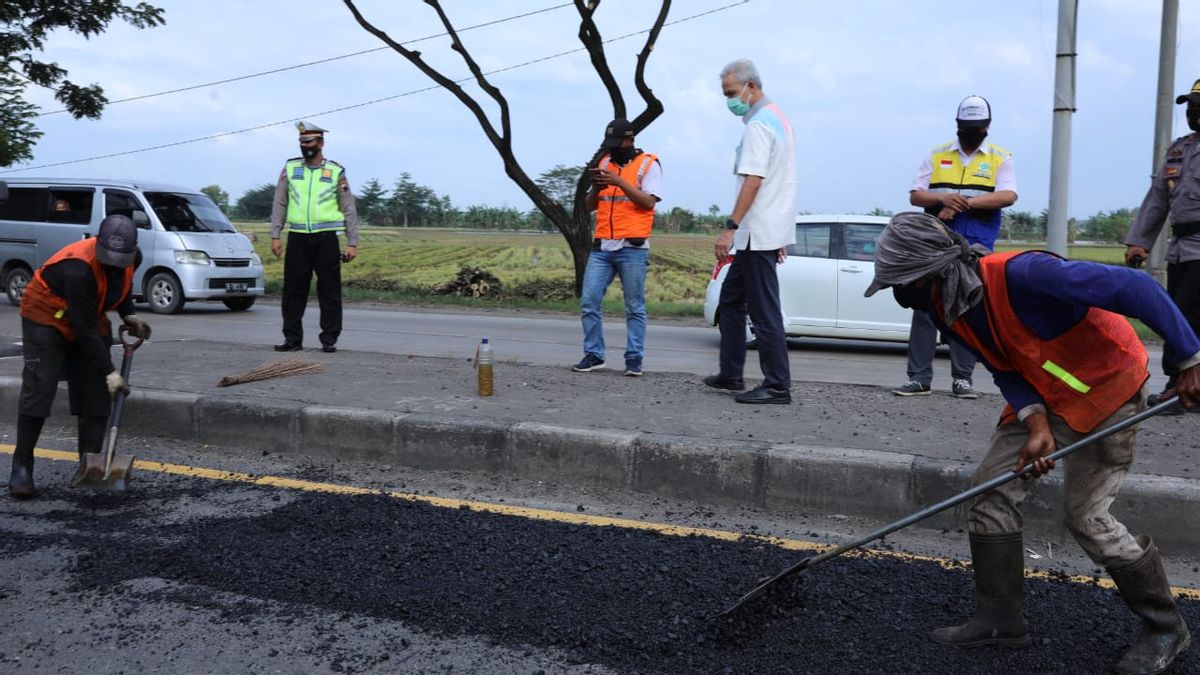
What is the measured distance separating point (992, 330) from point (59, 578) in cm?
343

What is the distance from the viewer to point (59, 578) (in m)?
3.70

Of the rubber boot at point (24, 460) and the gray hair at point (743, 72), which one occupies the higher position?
the gray hair at point (743, 72)

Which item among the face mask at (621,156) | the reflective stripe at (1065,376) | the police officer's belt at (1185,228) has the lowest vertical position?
the reflective stripe at (1065,376)

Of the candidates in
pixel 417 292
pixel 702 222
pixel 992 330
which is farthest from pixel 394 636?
pixel 702 222

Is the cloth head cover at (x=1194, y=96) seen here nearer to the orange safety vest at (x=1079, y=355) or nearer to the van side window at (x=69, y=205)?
the orange safety vest at (x=1079, y=355)

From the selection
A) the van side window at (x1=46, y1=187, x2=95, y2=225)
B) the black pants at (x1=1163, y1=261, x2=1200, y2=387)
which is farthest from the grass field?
the van side window at (x1=46, y1=187, x2=95, y2=225)

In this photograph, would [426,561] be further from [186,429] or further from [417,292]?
[417,292]

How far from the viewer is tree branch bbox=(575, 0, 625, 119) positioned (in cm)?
1833

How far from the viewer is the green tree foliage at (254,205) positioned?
6008cm

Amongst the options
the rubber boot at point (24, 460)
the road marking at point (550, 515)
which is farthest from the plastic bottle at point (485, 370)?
the rubber boot at point (24, 460)

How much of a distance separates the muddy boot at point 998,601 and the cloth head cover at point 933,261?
0.77 metres

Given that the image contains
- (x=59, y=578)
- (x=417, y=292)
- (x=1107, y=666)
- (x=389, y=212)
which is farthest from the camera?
(x=389, y=212)

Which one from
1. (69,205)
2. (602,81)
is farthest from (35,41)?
(602,81)

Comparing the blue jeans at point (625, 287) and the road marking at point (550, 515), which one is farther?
the blue jeans at point (625, 287)
